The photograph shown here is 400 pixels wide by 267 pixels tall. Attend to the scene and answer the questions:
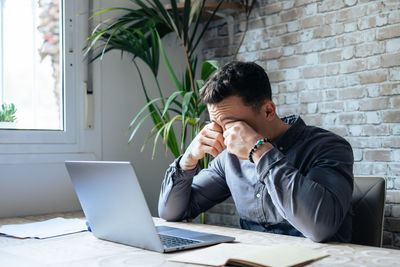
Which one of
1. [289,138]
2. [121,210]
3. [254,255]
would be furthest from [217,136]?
[254,255]

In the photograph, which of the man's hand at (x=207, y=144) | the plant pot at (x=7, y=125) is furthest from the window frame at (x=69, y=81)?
the man's hand at (x=207, y=144)

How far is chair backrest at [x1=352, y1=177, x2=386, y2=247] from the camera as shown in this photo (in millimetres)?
1664

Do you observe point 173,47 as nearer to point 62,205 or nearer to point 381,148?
point 62,205

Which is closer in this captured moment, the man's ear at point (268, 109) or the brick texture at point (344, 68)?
the man's ear at point (268, 109)

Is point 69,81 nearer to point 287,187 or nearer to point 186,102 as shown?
point 186,102

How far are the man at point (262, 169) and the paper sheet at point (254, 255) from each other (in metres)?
0.19

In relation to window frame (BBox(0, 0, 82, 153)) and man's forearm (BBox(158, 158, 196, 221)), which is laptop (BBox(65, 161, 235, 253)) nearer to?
man's forearm (BBox(158, 158, 196, 221))

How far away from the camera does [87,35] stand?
106 inches

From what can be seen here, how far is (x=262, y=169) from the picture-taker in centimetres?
144

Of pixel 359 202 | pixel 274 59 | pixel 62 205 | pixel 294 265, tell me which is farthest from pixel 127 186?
pixel 274 59

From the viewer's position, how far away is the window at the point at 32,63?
242 cm

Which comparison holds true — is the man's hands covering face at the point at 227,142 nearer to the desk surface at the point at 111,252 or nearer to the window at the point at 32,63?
the desk surface at the point at 111,252

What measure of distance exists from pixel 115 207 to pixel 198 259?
0.33 m

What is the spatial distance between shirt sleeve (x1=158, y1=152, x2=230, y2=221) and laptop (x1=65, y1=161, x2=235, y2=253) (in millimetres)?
304
